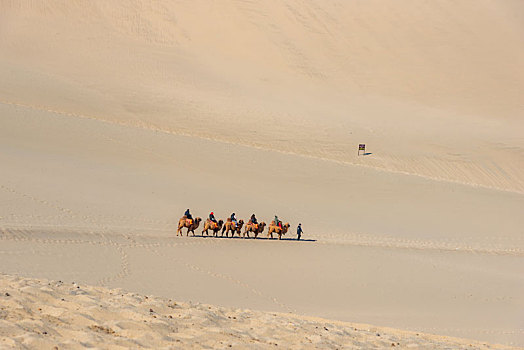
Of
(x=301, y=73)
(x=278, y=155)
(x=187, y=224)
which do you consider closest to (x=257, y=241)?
(x=187, y=224)

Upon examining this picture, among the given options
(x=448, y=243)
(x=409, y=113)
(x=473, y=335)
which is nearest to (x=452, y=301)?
(x=473, y=335)

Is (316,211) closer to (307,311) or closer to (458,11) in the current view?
(307,311)

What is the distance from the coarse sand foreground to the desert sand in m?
0.11

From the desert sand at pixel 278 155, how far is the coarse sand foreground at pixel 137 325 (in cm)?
11

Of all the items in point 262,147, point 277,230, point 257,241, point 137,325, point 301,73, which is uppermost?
point 301,73

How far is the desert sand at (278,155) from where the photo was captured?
12797 mm

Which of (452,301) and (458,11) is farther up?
(458,11)

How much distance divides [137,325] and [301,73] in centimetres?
3112

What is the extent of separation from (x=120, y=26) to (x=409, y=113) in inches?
665

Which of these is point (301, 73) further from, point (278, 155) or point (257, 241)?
point (257, 241)

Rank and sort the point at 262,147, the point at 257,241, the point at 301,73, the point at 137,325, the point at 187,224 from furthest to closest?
the point at 301,73 → the point at 262,147 → the point at 257,241 → the point at 187,224 → the point at 137,325

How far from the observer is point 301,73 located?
37.3 metres

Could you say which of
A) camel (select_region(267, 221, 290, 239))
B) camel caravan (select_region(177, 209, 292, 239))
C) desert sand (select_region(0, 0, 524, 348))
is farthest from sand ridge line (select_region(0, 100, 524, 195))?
camel (select_region(267, 221, 290, 239))

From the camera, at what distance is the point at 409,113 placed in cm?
3356
